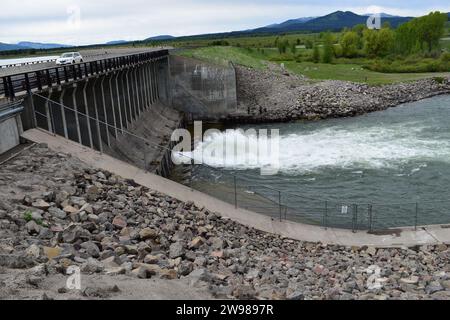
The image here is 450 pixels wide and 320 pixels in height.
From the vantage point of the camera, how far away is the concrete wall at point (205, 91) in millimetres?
58500

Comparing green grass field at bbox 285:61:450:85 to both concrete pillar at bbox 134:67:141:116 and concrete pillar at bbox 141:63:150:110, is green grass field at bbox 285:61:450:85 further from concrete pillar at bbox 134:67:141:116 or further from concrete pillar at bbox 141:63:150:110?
concrete pillar at bbox 134:67:141:116

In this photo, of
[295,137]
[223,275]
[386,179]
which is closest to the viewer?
[223,275]

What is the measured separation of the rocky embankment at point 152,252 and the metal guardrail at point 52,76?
11.0ft

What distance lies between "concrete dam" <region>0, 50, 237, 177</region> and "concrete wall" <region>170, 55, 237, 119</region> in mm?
131

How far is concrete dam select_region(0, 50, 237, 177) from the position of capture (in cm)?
1969

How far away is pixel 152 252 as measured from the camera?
12.2 metres

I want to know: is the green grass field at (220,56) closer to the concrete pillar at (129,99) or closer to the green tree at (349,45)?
the concrete pillar at (129,99)

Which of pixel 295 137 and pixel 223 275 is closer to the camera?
pixel 223 275

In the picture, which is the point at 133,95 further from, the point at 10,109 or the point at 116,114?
the point at 10,109

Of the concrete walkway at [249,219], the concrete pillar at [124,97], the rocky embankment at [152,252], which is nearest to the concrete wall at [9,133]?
the concrete walkway at [249,219]

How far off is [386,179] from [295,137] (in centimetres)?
1733

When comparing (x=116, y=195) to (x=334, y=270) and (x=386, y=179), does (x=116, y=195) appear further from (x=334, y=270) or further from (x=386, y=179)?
(x=386, y=179)

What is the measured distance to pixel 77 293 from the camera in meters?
8.15
